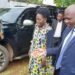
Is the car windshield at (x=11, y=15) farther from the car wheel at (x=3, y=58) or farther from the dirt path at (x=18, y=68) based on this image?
the dirt path at (x=18, y=68)

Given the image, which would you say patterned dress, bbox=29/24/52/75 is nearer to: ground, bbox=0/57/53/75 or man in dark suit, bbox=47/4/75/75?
man in dark suit, bbox=47/4/75/75

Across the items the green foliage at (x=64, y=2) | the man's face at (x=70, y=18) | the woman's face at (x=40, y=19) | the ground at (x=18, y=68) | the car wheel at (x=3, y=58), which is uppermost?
the man's face at (x=70, y=18)

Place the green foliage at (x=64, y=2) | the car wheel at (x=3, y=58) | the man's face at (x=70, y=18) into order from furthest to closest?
the green foliage at (x=64, y=2) → the car wheel at (x=3, y=58) → the man's face at (x=70, y=18)

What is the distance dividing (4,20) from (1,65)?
126 centimetres

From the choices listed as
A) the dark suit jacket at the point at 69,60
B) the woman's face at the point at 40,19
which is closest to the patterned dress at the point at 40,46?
the woman's face at the point at 40,19

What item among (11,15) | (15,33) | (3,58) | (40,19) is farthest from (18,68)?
(40,19)

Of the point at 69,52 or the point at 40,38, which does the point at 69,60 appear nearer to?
the point at 69,52

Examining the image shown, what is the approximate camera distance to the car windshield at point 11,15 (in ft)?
24.5

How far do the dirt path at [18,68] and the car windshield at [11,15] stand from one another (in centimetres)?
126

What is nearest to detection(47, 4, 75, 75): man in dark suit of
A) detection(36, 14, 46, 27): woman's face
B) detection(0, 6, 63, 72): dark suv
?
detection(36, 14, 46, 27): woman's face

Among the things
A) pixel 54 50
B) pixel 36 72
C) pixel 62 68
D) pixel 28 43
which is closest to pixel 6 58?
pixel 28 43

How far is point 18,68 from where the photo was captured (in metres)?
7.51

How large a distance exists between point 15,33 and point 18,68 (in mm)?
966

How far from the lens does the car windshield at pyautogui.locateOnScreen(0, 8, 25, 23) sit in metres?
7.48
